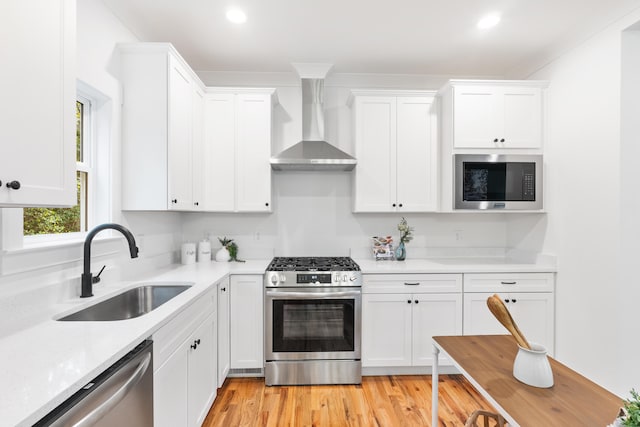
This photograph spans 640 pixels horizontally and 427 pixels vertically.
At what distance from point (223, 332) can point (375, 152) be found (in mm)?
2068

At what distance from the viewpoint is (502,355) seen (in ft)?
4.80

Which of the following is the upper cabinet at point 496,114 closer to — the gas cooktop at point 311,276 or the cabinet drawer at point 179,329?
the gas cooktop at point 311,276

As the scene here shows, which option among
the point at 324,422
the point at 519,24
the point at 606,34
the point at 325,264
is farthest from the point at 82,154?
the point at 606,34

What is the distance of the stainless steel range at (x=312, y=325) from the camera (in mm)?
2686

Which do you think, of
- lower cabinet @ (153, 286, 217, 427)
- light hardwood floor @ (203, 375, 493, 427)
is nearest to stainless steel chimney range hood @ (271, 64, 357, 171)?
lower cabinet @ (153, 286, 217, 427)

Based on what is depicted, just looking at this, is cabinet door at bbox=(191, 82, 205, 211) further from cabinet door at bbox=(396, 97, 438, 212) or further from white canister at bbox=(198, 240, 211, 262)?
cabinet door at bbox=(396, 97, 438, 212)

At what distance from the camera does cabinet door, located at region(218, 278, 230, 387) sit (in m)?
2.52

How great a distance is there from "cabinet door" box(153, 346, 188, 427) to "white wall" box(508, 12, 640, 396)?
112 inches

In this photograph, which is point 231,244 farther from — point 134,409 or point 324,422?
point 134,409

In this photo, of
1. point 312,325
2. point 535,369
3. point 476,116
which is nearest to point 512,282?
point 476,116

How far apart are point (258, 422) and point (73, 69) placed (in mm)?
2269

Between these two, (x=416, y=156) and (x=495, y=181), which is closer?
(x=495, y=181)

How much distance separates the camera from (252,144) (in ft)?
10.0

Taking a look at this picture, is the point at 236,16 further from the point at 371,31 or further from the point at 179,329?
the point at 179,329
